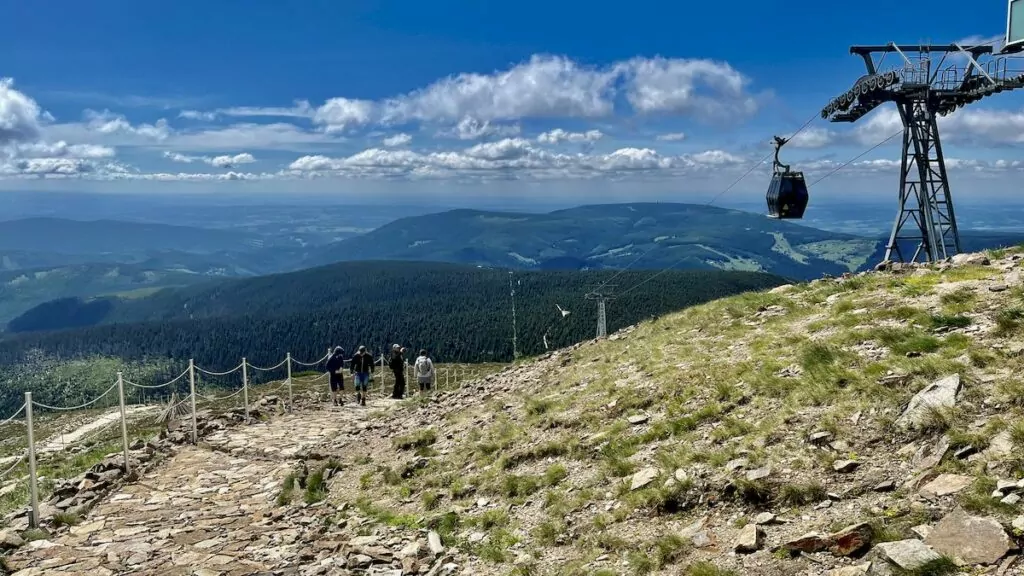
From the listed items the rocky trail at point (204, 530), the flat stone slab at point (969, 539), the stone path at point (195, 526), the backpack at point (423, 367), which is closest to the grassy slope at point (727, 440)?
the flat stone slab at point (969, 539)

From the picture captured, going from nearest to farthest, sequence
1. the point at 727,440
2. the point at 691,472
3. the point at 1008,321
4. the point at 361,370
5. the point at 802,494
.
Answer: the point at 802,494, the point at 691,472, the point at 727,440, the point at 1008,321, the point at 361,370

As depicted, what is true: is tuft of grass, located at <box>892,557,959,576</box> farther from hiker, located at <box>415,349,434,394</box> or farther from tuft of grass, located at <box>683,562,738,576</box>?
hiker, located at <box>415,349,434,394</box>

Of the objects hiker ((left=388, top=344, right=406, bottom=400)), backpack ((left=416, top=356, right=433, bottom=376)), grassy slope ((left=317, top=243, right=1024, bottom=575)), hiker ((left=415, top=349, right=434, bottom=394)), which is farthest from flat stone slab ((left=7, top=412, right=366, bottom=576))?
hiker ((left=388, top=344, right=406, bottom=400))

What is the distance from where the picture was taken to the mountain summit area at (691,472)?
7344 mm

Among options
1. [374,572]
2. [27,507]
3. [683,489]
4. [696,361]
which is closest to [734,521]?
[683,489]

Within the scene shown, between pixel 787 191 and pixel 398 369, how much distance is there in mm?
19215

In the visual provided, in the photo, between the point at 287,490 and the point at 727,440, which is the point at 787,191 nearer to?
the point at 727,440

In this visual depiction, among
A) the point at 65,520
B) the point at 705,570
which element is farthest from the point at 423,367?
the point at 705,570

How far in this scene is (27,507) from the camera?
13938mm

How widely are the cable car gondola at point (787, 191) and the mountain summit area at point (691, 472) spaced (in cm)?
1046

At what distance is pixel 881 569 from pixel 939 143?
27446 millimetres

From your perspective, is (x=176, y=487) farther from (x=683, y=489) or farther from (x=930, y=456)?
(x=930, y=456)

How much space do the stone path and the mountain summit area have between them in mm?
64

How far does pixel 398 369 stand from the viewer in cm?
2983
